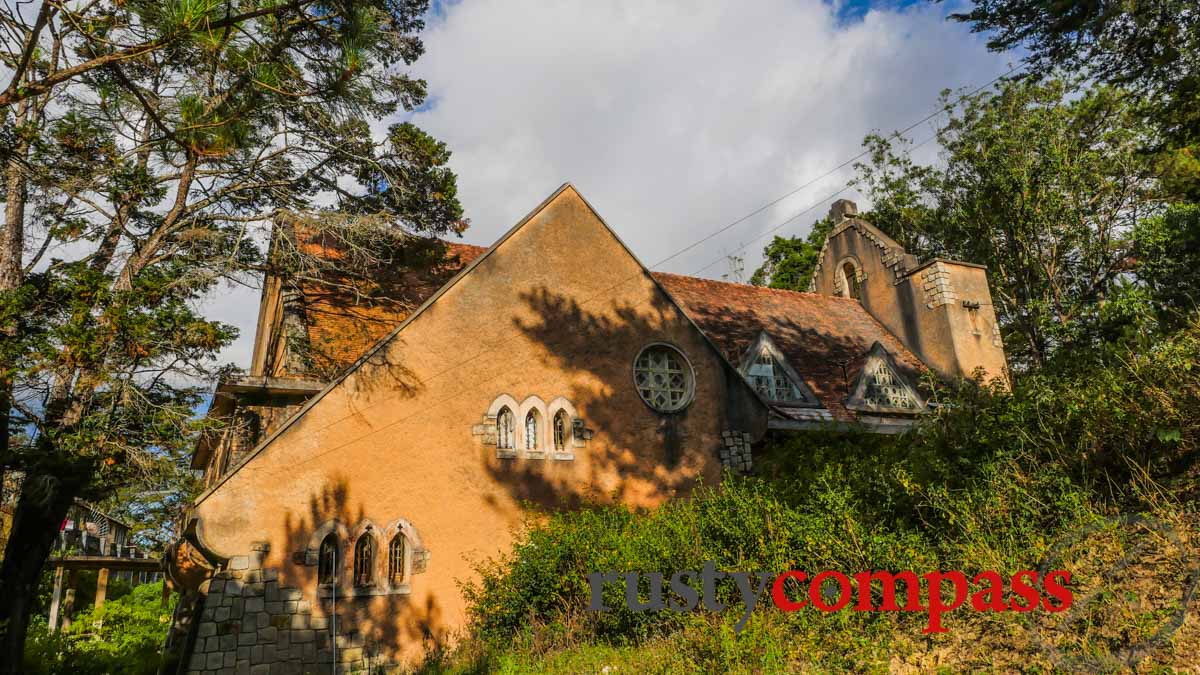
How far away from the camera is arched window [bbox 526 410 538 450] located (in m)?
13.1

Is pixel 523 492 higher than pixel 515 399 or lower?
lower

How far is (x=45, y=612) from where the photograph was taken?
21.5 metres

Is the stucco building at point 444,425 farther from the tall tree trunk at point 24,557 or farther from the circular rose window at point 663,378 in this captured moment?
the tall tree trunk at point 24,557

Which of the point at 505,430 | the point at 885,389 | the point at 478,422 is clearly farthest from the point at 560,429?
the point at 885,389

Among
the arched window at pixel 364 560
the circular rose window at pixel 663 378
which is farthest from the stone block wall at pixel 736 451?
the arched window at pixel 364 560

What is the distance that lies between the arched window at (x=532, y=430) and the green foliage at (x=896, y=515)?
6.75 feet

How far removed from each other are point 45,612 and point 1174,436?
2749 centimetres

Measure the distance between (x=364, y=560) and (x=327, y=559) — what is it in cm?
55

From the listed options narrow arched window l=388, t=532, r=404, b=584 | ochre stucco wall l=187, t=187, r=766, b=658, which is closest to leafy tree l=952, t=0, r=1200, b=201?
ochre stucco wall l=187, t=187, r=766, b=658

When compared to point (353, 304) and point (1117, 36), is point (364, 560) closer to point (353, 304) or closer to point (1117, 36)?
point (353, 304)

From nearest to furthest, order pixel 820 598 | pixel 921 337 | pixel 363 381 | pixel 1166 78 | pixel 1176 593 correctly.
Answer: pixel 1176 593 → pixel 820 598 → pixel 1166 78 → pixel 363 381 → pixel 921 337

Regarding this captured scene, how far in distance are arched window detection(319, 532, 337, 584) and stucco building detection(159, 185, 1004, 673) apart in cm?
3

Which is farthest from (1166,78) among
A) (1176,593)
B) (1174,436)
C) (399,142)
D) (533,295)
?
(399,142)

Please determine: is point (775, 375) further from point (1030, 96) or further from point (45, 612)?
point (45, 612)
